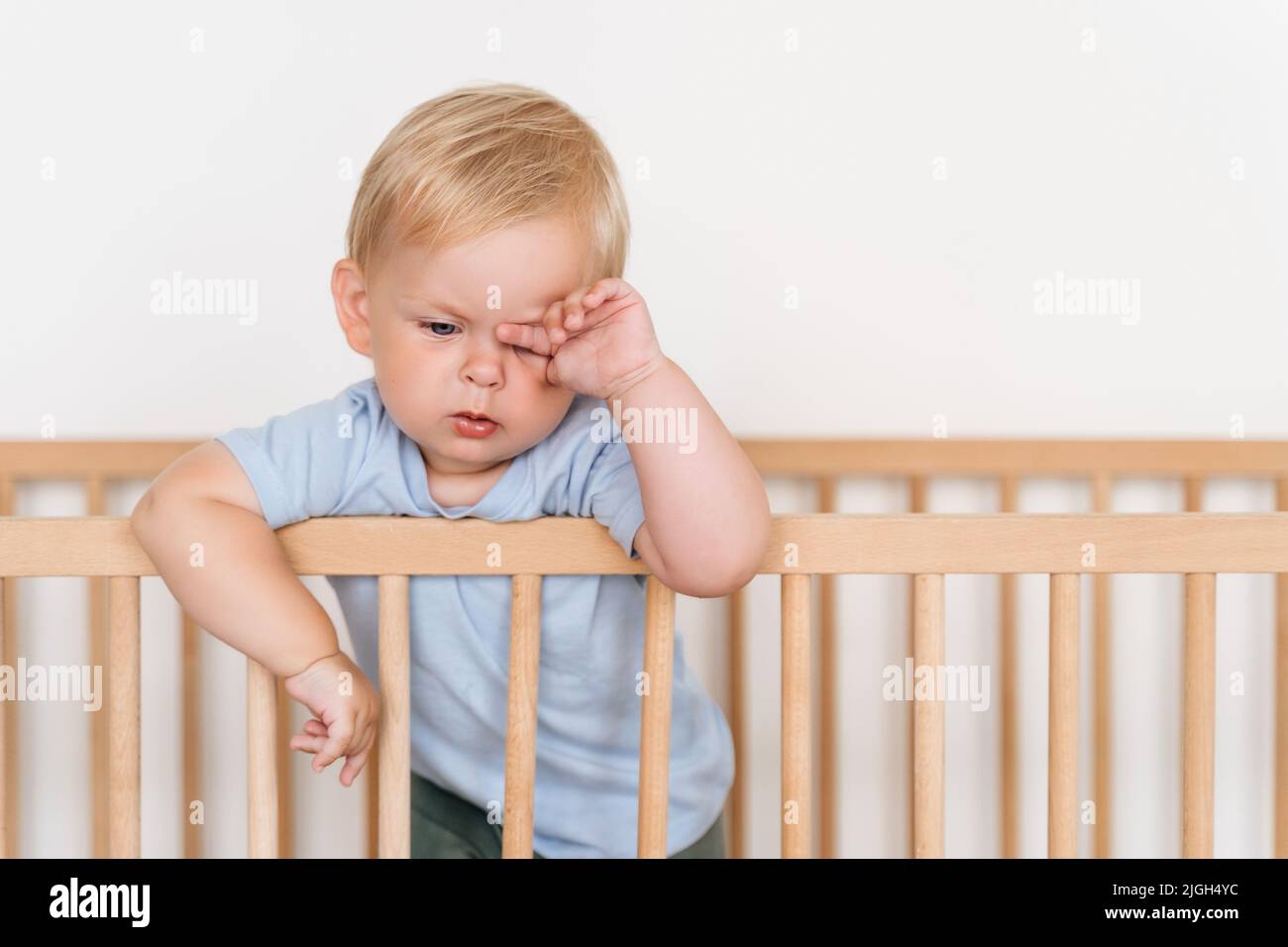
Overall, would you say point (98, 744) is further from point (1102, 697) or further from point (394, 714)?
point (1102, 697)

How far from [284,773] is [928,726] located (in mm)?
771

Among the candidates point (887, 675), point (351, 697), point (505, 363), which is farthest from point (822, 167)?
point (351, 697)

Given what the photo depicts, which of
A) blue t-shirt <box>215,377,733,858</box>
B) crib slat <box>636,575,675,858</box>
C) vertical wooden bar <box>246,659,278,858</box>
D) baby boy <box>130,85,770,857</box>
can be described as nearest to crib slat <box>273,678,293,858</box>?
blue t-shirt <box>215,377,733,858</box>

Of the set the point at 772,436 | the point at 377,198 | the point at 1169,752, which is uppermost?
the point at 377,198

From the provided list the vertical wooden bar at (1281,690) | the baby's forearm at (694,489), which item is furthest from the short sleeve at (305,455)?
the vertical wooden bar at (1281,690)

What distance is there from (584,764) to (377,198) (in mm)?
446

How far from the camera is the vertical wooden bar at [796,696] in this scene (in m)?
0.76

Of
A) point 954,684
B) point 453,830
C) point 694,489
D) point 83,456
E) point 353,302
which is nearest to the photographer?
point 694,489

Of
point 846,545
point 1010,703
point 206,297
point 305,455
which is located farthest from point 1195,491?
point 206,297

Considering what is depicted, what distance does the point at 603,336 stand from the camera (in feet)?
2.45

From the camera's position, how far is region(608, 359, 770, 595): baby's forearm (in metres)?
0.73

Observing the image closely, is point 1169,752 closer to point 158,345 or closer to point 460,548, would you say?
point 460,548

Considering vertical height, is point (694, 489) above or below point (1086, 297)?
below

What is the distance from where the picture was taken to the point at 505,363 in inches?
30.6
